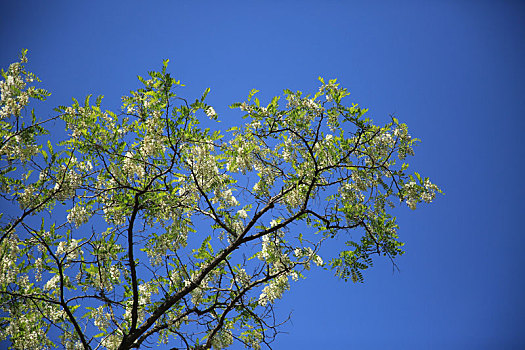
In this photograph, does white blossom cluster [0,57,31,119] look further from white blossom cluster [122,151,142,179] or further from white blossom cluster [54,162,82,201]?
white blossom cluster [122,151,142,179]

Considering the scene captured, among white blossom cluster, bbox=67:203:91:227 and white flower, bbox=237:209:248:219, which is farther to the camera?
white flower, bbox=237:209:248:219

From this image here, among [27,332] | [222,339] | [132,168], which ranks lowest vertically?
[222,339]

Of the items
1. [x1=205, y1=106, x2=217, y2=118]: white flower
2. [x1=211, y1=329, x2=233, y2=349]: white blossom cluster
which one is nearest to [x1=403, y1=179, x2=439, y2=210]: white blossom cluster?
[x1=205, y1=106, x2=217, y2=118]: white flower

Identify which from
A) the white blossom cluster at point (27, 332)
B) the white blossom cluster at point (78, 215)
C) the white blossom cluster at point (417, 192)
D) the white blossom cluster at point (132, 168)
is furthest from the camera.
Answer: the white blossom cluster at point (27, 332)

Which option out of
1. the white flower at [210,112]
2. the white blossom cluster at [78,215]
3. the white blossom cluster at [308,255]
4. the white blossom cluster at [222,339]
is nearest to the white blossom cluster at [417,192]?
the white blossom cluster at [308,255]

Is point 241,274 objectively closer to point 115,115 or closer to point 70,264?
point 70,264

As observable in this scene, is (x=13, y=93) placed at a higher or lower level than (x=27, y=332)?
higher

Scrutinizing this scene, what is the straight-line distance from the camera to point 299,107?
5012mm

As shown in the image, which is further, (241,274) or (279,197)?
(241,274)

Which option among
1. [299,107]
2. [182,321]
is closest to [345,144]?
[299,107]

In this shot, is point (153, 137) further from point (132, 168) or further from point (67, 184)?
point (67, 184)

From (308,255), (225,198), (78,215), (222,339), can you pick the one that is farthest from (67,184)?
(308,255)

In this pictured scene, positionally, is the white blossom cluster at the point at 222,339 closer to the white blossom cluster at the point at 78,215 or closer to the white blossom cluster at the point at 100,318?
the white blossom cluster at the point at 100,318

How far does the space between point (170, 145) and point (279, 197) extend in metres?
1.39
